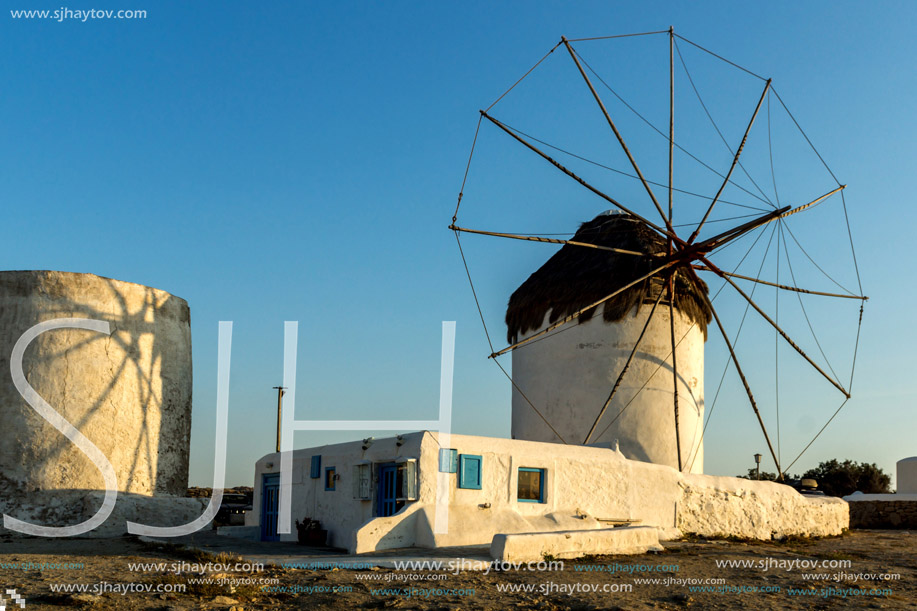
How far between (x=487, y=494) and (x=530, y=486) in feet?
3.37

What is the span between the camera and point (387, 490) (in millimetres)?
14922

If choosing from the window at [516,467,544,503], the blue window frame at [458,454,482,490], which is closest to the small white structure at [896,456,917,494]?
the window at [516,467,544,503]

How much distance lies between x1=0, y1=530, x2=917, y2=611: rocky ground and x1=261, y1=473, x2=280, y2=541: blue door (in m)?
4.31

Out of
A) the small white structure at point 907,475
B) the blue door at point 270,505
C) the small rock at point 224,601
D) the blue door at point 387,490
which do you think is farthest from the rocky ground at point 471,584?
the small white structure at point 907,475

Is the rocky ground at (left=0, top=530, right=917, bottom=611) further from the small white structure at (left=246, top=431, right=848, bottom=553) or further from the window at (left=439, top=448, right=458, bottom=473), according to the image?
the window at (left=439, top=448, right=458, bottom=473)

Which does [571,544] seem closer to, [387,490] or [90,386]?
[387,490]

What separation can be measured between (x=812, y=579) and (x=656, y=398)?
898 centimetres

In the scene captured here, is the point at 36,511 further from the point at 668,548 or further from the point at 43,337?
the point at 668,548

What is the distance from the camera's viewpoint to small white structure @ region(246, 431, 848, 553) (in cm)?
1407

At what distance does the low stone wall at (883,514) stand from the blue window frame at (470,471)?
54.1 ft

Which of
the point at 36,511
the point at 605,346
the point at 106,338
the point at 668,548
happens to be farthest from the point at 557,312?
the point at 36,511

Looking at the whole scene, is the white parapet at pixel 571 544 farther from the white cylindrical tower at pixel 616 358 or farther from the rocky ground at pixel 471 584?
the white cylindrical tower at pixel 616 358

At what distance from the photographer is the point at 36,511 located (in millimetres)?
15898

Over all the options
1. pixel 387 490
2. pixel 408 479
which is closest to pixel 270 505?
pixel 387 490
